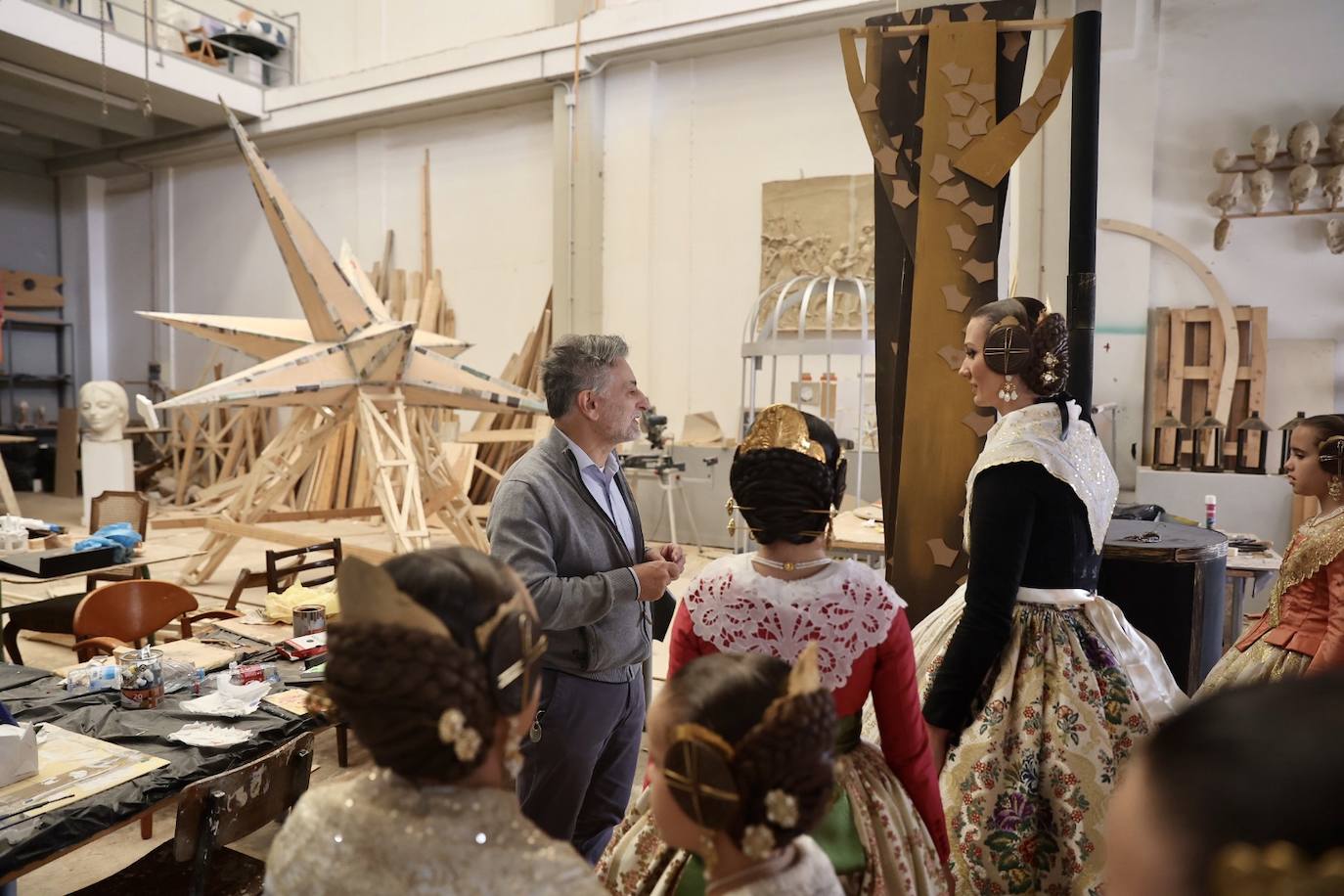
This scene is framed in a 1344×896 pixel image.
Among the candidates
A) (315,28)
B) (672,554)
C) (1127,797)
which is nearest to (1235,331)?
(672,554)

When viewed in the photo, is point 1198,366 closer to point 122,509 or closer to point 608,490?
point 608,490

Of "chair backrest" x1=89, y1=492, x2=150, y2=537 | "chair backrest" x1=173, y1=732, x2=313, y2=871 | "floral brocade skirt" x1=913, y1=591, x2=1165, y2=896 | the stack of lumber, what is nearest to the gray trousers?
"chair backrest" x1=173, y1=732, x2=313, y2=871

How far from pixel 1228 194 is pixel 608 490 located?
607 centimetres

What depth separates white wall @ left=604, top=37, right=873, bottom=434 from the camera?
8484mm

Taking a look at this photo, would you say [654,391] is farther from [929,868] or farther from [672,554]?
[929,868]

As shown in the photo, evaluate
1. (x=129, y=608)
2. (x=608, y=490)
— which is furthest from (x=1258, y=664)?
(x=129, y=608)


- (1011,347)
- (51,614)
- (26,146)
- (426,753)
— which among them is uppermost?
(26,146)

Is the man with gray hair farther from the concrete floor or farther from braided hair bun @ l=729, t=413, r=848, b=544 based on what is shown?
braided hair bun @ l=729, t=413, r=848, b=544

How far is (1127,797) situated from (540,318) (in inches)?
359

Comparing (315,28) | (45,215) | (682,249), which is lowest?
(682,249)

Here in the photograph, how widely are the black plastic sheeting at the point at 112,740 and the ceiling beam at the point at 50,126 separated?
1167 centimetres

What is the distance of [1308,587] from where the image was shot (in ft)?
7.97

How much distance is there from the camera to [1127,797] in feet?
2.32

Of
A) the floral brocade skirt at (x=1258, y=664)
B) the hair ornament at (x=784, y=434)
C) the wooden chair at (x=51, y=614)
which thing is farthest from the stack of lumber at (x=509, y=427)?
the hair ornament at (x=784, y=434)
